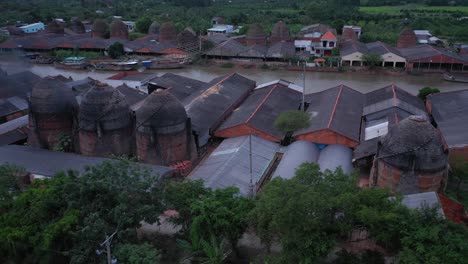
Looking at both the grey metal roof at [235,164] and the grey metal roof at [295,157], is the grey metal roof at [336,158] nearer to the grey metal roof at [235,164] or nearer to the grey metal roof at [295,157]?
the grey metal roof at [295,157]

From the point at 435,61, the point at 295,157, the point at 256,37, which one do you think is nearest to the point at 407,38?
the point at 435,61

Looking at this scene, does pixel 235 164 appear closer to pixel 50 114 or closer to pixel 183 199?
pixel 183 199

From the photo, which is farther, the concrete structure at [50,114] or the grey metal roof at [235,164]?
the concrete structure at [50,114]

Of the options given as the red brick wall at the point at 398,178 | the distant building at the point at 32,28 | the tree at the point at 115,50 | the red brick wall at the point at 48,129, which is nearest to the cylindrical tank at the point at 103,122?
the red brick wall at the point at 48,129

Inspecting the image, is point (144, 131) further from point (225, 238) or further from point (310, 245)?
point (310, 245)

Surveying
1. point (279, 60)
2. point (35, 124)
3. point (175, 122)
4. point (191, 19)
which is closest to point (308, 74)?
point (279, 60)

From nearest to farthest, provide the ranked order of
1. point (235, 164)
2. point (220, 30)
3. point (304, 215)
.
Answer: point (304, 215)
point (235, 164)
point (220, 30)

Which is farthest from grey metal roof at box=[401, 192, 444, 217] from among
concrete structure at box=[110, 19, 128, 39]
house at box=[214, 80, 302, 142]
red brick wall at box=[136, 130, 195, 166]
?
concrete structure at box=[110, 19, 128, 39]
